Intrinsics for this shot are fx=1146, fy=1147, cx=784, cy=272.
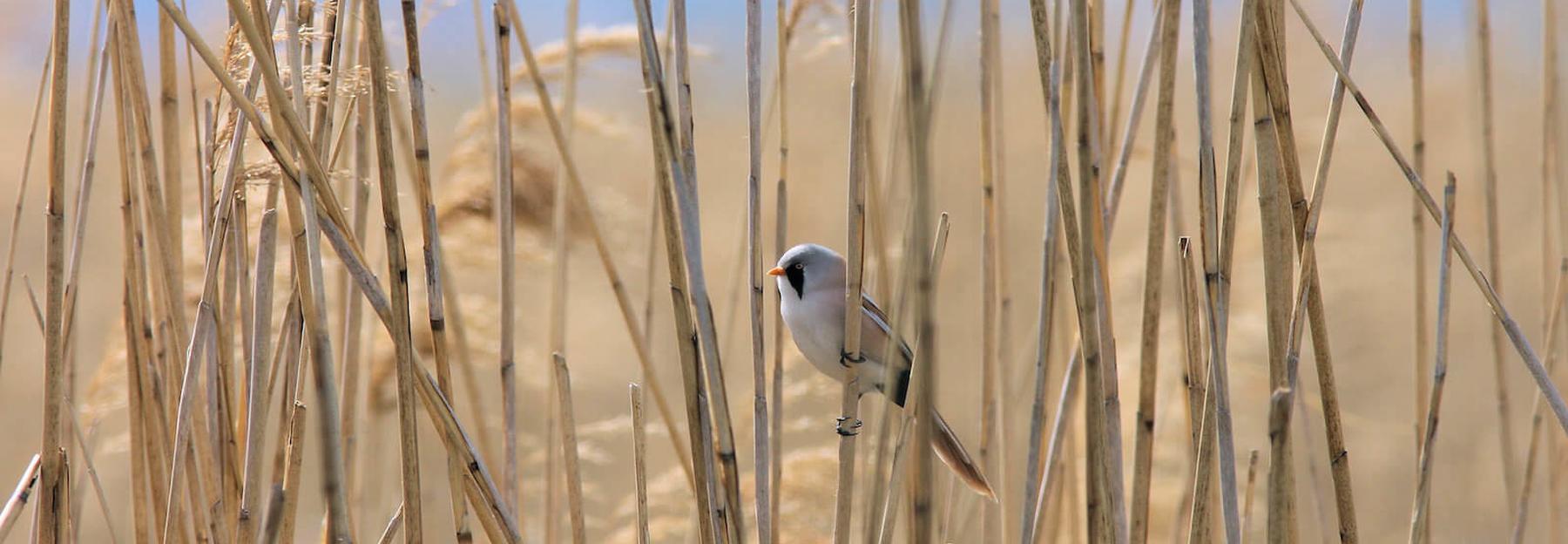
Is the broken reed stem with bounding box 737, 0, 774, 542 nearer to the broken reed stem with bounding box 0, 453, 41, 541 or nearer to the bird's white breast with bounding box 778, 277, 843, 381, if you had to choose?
the bird's white breast with bounding box 778, 277, 843, 381

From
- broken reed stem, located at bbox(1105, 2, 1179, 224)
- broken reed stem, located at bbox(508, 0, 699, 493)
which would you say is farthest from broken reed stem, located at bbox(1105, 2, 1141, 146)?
broken reed stem, located at bbox(508, 0, 699, 493)

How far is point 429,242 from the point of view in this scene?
78 centimetres

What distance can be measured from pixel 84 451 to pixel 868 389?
0.85 meters

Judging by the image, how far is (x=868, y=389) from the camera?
4.66 feet

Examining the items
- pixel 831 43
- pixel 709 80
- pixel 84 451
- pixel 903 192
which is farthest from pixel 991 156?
pixel 709 80

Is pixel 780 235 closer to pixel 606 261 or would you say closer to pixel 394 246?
pixel 606 261

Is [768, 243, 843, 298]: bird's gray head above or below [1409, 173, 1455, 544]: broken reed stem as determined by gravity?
above

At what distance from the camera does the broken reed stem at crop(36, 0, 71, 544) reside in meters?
0.88

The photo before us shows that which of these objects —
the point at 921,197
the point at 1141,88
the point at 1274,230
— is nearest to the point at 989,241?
the point at 1141,88

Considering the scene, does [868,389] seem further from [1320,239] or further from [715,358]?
[1320,239]

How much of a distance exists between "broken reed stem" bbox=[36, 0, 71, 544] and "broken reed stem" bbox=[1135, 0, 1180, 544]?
811 millimetres

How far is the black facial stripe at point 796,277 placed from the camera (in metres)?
1.48

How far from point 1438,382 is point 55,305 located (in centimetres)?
113

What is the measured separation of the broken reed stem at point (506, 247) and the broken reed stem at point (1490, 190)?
0.98 meters
